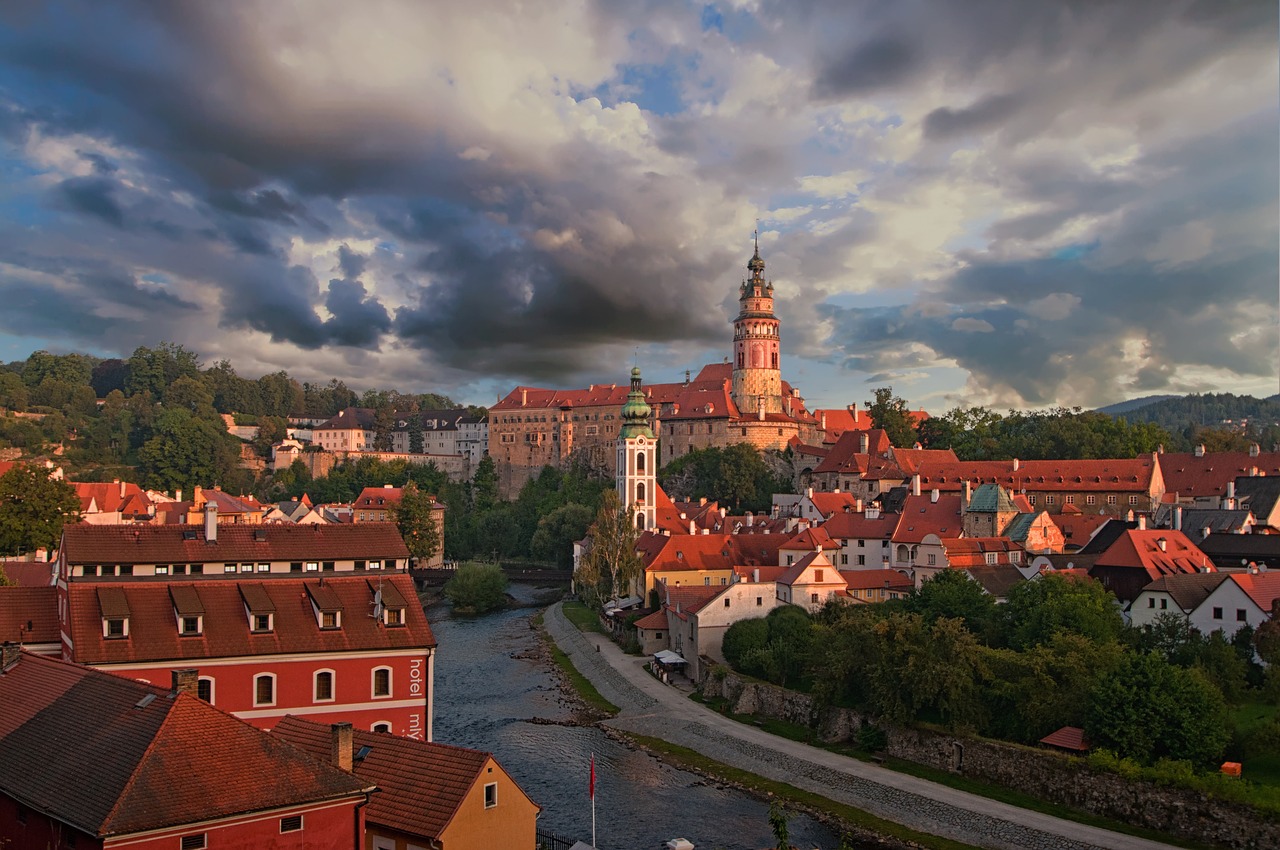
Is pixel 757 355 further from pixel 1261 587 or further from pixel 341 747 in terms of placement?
pixel 341 747

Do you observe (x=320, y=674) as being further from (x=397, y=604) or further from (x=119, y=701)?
(x=119, y=701)

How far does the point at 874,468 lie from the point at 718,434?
87.7 ft

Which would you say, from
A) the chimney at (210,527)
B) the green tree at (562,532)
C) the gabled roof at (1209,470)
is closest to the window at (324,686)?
the chimney at (210,527)

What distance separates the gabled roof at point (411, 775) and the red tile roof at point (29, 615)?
1092 cm

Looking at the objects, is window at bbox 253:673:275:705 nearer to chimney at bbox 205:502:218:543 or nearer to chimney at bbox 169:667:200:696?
chimney at bbox 205:502:218:543

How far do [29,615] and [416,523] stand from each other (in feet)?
205

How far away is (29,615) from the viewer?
2753 centimetres

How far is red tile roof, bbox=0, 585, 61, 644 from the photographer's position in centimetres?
2698

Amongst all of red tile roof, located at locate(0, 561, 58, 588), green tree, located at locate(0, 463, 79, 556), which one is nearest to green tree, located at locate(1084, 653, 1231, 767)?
red tile roof, located at locate(0, 561, 58, 588)

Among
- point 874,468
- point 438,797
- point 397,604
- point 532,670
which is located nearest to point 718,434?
point 874,468

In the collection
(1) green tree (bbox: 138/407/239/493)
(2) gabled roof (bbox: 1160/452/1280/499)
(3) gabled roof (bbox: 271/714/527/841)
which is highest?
(1) green tree (bbox: 138/407/239/493)

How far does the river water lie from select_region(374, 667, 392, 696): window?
6.06 meters

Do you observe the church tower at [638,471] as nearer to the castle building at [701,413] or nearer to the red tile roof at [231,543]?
the castle building at [701,413]

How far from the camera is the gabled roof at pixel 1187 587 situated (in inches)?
1555
